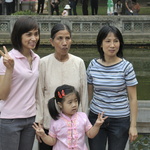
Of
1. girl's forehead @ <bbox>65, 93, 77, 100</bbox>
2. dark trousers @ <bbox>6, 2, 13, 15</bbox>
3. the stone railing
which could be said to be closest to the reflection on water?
the stone railing

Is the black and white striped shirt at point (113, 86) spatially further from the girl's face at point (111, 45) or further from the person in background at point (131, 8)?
the person in background at point (131, 8)

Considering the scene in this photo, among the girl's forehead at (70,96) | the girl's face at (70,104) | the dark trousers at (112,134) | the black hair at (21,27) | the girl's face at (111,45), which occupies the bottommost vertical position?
the dark trousers at (112,134)

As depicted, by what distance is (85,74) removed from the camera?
124 inches

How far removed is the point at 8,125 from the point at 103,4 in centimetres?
2422

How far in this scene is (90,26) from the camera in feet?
47.1

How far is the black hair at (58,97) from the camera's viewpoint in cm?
300

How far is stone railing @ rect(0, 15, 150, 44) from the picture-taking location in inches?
556

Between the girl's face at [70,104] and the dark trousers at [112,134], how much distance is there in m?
0.23

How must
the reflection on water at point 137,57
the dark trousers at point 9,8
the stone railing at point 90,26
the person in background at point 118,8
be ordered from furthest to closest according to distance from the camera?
1. the person in background at point 118,8
2. the dark trousers at point 9,8
3. the stone railing at point 90,26
4. the reflection on water at point 137,57

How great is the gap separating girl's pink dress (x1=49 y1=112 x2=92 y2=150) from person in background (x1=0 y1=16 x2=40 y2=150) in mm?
187

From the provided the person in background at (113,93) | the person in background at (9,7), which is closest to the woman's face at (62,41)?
the person in background at (113,93)

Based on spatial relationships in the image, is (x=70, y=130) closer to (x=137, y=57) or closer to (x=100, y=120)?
(x=100, y=120)

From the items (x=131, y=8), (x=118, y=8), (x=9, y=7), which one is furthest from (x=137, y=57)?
(x=118, y=8)

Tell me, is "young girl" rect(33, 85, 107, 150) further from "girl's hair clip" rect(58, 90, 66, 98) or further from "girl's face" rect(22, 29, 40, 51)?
"girl's face" rect(22, 29, 40, 51)
